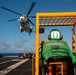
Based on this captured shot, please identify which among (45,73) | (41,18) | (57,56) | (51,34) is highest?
(41,18)

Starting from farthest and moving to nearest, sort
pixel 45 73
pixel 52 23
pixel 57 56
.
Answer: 1. pixel 52 23
2. pixel 45 73
3. pixel 57 56

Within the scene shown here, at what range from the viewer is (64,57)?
664 centimetres

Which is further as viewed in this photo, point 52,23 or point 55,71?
point 52,23

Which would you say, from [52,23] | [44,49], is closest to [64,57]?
[44,49]

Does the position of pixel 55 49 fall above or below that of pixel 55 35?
below

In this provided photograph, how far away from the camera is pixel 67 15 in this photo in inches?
267

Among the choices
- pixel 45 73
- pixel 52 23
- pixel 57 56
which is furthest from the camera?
pixel 52 23

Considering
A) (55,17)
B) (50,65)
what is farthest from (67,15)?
(50,65)

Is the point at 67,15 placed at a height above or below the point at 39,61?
above

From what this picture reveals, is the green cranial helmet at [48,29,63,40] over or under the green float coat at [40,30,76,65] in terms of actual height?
over

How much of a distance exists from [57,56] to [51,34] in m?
0.63

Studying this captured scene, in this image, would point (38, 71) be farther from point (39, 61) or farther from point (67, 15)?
point (67, 15)

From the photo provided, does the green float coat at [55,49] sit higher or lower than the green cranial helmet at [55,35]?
lower

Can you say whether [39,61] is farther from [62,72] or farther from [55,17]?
[55,17]
